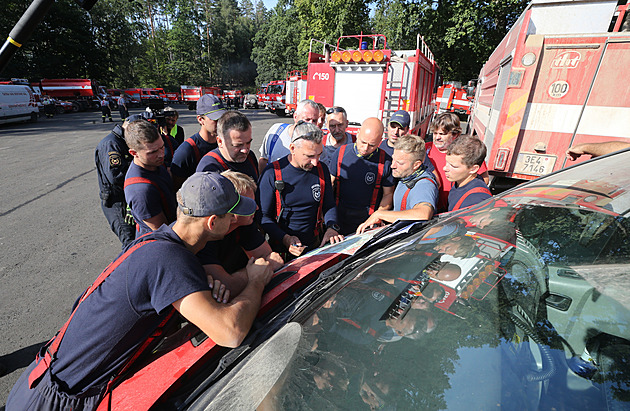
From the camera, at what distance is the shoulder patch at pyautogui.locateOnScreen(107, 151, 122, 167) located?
293cm

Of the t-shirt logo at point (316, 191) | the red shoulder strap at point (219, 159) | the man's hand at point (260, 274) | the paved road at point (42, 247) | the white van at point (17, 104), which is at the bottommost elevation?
the paved road at point (42, 247)

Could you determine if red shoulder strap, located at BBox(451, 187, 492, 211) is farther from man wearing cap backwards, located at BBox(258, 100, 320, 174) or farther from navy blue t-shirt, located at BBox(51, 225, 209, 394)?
navy blue t-shirt, located at BBox(51, 225, 209, 394)

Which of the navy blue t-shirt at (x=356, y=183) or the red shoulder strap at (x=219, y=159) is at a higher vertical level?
the red shoulder strap at (x=219, y=159)

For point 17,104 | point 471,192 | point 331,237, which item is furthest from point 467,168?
point 17,104

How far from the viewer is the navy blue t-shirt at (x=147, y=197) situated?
93.7 inches

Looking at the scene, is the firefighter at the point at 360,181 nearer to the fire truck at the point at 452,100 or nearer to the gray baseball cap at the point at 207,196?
the gray baseball cap at the point at 207,196

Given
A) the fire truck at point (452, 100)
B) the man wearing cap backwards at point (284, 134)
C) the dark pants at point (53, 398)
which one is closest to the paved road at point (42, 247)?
the dark pants at point (53, 398)

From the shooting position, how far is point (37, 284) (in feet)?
11.7

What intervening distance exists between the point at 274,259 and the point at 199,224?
28.3 inches

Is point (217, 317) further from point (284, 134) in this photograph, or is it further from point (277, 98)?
point (277, 98)

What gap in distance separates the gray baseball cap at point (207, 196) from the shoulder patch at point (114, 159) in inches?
76.1

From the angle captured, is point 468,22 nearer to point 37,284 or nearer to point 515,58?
point 515,58

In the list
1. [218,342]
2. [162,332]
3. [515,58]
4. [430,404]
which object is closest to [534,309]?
[430,404]

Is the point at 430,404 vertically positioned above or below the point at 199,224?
below
